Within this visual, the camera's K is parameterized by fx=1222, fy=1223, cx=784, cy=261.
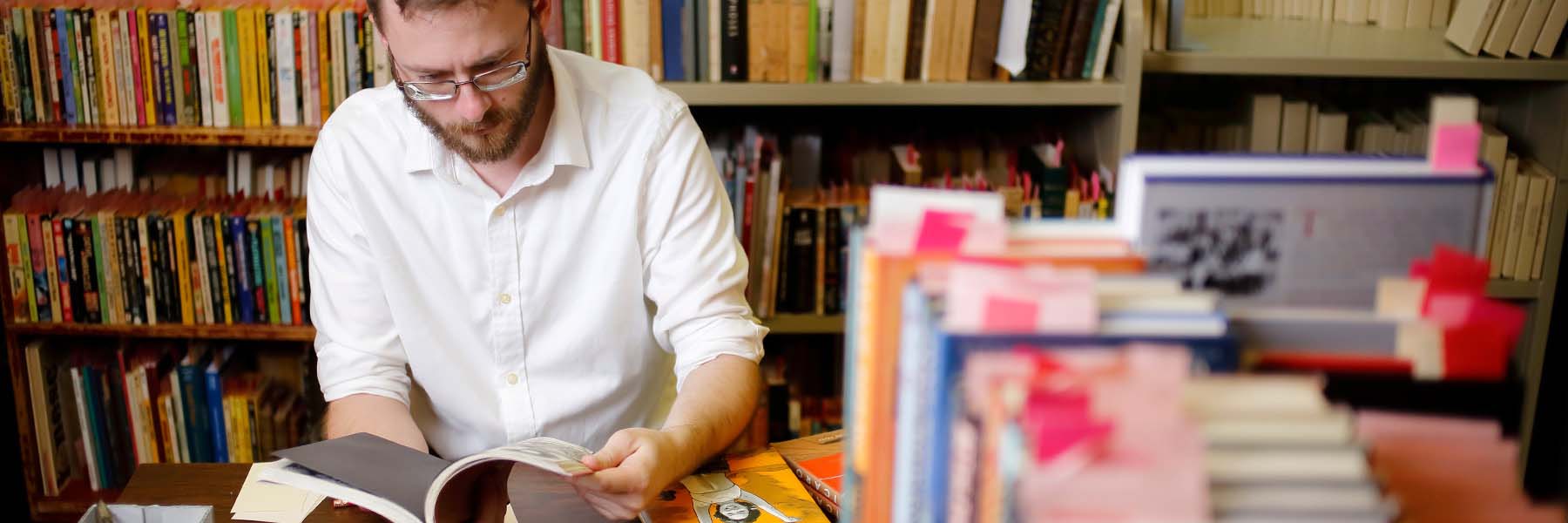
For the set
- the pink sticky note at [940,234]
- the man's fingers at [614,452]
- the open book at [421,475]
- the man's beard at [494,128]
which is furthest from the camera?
the man's beard at [494,128]

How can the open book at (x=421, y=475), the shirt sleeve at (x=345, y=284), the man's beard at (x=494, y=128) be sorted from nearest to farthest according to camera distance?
the open book at (x=421, y=475) < the man's beard at (x=494, y=128) < the shirt sleeve at (x=345, y=284)

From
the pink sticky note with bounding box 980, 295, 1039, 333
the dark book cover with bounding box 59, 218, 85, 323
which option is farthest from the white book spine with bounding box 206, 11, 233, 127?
the pink sticky note with bounding box 980, 295, 1039, 333

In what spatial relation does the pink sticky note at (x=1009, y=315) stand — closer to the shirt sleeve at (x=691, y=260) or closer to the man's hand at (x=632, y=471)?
the man's hand at (x=632, y=471)

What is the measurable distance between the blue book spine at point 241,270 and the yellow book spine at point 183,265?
7 centimetres

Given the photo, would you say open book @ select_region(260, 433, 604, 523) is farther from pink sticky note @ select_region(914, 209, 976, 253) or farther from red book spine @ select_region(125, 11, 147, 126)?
red book spine @ select_region(125, 11, 147, 126)

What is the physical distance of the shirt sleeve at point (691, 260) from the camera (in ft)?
4.67

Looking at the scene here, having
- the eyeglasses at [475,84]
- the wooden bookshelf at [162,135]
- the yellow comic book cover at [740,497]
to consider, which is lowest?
the yellow comic book cover at [740,497]

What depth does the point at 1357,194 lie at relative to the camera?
0.67 m

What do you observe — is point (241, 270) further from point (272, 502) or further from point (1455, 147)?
point (1455, 147)

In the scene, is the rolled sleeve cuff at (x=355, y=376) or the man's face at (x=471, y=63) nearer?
the man's face at (x=471, y=63)

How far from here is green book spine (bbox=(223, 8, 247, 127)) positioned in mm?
2014

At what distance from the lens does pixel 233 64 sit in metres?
2.03

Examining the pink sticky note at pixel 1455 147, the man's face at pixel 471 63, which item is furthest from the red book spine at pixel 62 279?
the pink sticky note at pixel 1455 147

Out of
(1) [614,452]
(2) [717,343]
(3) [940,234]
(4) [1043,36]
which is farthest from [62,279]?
(3) [940,234]
